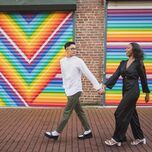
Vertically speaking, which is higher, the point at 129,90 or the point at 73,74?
the point at 73,74

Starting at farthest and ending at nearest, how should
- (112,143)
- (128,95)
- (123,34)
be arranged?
(123,34) < (112,143) < (128,95)

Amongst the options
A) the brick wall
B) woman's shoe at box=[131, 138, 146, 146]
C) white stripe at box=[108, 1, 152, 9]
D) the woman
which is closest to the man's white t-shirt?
the woman

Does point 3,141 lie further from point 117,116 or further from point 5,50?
point 5,50

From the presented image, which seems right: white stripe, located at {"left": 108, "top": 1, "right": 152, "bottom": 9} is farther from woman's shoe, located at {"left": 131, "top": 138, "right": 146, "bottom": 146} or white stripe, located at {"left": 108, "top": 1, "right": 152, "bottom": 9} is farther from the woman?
woman's shoe, located at {"left": 131, "top": 138, "right": 146, "bottom": 146}

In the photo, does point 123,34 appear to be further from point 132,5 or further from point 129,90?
point 129,90

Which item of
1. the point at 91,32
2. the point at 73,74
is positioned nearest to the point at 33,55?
the point at 91,32

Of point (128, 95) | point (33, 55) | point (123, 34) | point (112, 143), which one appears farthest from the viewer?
point (33, 55)

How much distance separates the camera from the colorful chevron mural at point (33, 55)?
475 inches

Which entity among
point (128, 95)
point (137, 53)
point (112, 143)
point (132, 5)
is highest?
point (137, 53)

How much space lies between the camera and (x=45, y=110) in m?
11.8

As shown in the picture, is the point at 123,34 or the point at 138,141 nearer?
the point at 138,141

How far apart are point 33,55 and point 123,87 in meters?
4.99

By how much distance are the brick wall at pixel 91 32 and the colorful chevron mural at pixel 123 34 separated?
23 cm

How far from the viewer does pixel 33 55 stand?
12.1 metres
